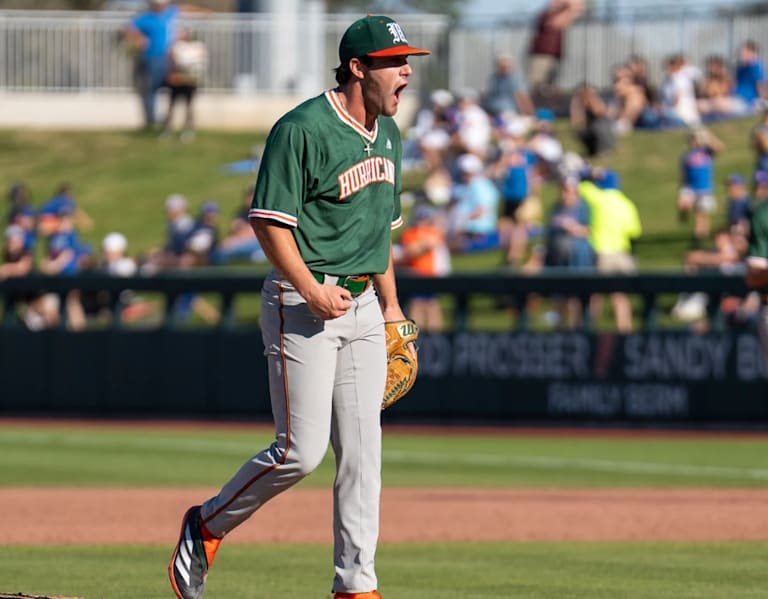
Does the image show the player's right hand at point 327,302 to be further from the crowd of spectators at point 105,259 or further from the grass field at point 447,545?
the crowd of spectators at point 105,259

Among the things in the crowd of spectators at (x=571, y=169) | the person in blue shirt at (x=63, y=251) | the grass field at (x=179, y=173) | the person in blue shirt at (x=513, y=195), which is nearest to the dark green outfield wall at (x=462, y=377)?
the crowd of spectators at (x=571, y=169)

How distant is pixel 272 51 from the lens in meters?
33.0

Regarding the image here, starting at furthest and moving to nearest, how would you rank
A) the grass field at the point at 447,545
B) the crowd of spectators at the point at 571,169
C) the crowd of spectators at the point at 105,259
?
the crowd of spectators at the point at 105,259, the crowd of spectators at the point at 571,169, the grass field at the point at 447,545

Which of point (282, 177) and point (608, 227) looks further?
point (608, 227)

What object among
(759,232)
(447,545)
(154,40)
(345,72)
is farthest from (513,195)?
(345,72)

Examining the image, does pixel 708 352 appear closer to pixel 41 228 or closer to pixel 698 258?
pixel 698 258

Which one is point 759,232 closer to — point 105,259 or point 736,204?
point 736,204

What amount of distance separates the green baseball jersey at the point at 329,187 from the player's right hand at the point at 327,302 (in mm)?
160

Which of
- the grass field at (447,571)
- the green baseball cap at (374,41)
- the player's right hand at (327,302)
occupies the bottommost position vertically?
the grass field at (447,571)

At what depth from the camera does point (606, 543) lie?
9023mm

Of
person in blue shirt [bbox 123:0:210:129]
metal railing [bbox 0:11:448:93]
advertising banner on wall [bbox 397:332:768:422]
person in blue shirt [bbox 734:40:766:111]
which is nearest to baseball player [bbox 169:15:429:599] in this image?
advertising banner on wall [bbox 397:332:768:422]

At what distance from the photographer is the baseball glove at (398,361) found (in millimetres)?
6484

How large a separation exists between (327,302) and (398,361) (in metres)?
0.77

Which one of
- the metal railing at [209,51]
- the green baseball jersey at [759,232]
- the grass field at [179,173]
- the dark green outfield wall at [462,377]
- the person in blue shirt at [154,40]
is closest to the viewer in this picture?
the green baseball jersey at [759,232]
